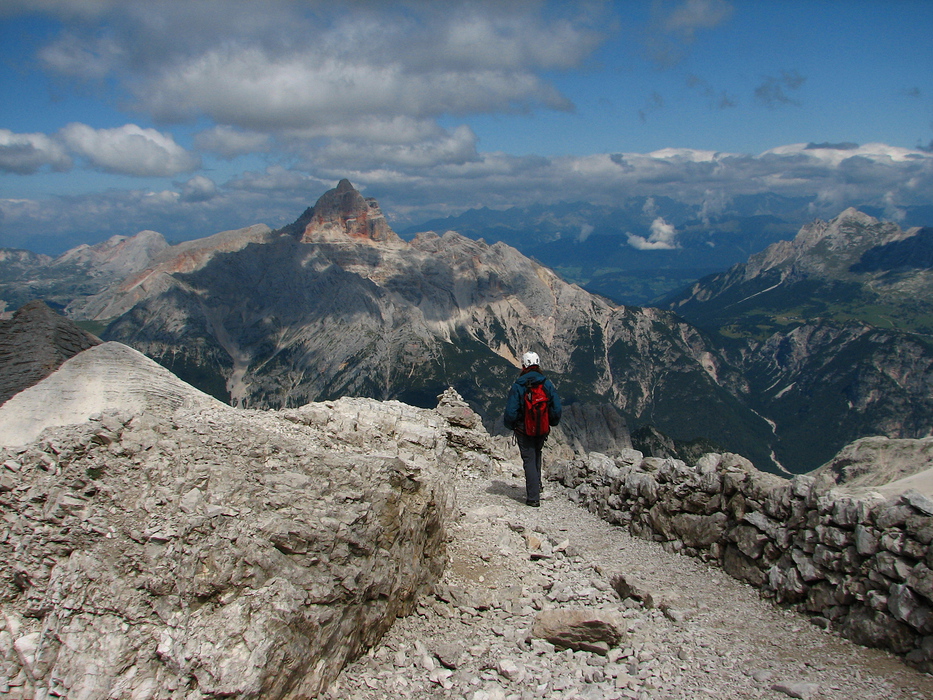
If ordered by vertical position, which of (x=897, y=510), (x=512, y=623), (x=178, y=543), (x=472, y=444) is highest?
(x=178, y=543)

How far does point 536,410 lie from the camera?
1753 centimetres

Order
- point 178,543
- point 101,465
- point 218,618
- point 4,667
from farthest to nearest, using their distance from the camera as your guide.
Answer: point 101,465
point 178,543
point 218,618
point 4,667

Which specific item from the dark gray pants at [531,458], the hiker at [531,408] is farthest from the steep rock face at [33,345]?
the dark gray pants at [531,458]

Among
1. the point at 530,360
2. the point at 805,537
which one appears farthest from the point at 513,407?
the point at 805,537

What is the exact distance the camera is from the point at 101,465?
10.2m

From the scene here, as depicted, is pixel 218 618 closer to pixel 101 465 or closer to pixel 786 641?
pixel 101 465

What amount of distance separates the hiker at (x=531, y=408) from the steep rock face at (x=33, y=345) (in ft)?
69.4

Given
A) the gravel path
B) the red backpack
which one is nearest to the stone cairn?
the gravel path

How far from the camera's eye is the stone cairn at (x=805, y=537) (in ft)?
35.2

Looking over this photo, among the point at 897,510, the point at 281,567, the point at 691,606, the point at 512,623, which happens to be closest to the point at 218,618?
the point at 281,567

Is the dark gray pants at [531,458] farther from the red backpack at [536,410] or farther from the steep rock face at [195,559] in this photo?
the steep rock face at [195,559]

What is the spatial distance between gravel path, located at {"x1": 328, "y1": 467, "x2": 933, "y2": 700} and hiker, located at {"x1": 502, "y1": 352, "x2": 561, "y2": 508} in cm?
333

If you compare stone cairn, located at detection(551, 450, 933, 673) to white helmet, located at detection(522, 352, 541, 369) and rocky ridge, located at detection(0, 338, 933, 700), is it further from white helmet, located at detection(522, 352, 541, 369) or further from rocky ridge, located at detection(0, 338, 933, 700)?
white helmet, located at detection(522, 352, 541, 369)

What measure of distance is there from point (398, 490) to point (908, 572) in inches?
381
